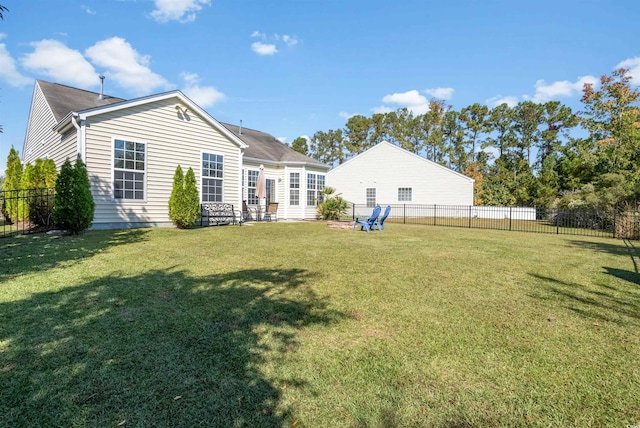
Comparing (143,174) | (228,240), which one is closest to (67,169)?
(143,174)

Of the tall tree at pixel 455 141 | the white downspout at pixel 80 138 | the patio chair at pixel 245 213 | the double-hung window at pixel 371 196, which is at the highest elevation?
the tall tree at pixel 455 141

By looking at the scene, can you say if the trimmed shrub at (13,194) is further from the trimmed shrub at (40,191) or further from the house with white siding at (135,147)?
the house with white siding at (135,147)

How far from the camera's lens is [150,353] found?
248 cm

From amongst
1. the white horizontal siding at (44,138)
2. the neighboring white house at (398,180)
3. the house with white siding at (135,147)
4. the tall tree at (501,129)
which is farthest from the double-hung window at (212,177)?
the tall tree at (501,129)

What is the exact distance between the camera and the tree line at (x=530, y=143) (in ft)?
65.1

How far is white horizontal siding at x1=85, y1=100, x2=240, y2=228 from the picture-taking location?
9.82m

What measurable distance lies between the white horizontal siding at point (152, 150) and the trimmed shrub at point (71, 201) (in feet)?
5.52

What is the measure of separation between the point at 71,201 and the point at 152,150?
3605 millimetres

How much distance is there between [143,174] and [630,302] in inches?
493

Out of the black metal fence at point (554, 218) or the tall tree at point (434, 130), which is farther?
the tall tree at point (434, 130)

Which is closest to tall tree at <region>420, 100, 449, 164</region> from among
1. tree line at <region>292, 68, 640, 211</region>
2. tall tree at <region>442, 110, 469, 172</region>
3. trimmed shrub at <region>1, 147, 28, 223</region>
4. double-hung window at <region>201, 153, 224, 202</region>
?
tree line at <region>292, 68, 640, 211</region>

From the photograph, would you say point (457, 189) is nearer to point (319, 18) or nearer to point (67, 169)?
point (319, 18)

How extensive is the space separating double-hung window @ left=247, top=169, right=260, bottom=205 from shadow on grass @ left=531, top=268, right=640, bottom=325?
12.9 metres

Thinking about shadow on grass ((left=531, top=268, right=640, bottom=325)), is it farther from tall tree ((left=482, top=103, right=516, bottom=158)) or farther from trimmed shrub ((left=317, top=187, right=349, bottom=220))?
tall tree ((left=482, top=103, right=516, bottom=158))
